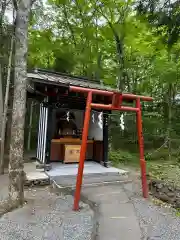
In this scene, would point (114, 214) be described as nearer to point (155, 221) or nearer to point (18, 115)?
point (155, 221)

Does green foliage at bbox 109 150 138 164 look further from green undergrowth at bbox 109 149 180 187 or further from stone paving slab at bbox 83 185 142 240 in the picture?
stone paving slab at bbox 83 185 142 240

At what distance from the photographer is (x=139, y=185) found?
6.07 metres

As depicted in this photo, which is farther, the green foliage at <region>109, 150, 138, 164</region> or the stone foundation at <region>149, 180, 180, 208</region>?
the green foliage at <region>109, 150, 138, 164</region>

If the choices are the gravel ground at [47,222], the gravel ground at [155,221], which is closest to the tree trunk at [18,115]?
the gravel ground at [47,222]

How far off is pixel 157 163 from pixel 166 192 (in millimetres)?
3532

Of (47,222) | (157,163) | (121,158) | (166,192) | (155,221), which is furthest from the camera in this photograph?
(121,158)

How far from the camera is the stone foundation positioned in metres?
5.04

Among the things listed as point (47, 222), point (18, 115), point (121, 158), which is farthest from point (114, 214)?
point (121, 158)

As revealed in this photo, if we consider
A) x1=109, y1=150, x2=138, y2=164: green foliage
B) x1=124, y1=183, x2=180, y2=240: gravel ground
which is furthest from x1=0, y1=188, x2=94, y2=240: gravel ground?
x1=109, y1=150, x2=138, y2=164: green foliage

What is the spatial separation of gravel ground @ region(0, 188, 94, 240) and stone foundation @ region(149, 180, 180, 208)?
1.87 m

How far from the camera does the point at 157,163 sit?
28.7ft

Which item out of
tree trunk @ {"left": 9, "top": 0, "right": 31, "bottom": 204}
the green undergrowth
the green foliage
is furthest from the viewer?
the green foliage

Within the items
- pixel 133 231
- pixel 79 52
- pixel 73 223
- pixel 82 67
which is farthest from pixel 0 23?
pixel 82 67

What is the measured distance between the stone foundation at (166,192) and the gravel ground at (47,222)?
1869 mm
